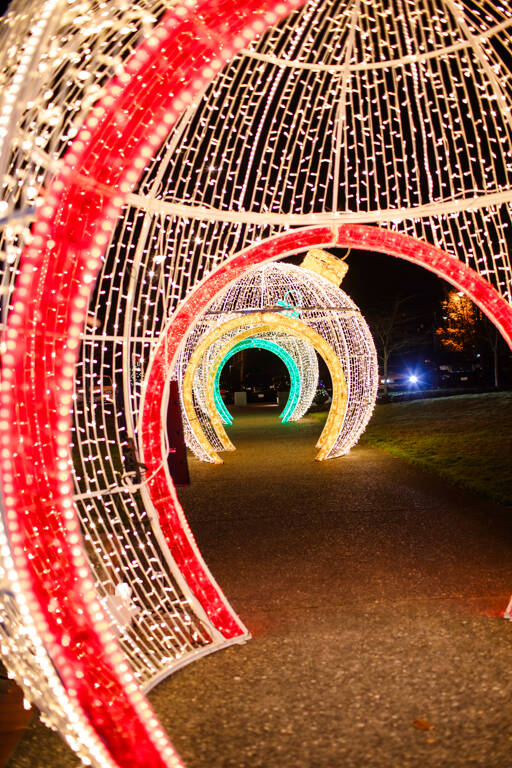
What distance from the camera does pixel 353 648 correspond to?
4062 millimetres

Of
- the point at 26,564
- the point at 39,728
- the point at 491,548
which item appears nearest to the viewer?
the point at 26,564

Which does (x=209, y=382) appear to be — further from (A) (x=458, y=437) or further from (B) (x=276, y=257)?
(B) (x=276, y=257)

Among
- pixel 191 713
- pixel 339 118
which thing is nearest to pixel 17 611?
pixel 191 713

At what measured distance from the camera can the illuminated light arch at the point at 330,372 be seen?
1291cm

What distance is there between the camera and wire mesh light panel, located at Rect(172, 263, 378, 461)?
13.0 metres

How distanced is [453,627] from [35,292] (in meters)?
3.34

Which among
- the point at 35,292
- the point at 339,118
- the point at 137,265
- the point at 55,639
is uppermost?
the point at 339,118

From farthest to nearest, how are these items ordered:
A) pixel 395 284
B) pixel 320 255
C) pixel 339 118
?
pixel 395 284
pixel 320 255
pixel 339 118

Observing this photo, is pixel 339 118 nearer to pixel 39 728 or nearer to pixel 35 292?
pixel 35 292

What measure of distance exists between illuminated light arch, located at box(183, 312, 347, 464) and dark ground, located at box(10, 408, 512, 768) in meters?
4.59

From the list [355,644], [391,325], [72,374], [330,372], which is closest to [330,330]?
[330,372]

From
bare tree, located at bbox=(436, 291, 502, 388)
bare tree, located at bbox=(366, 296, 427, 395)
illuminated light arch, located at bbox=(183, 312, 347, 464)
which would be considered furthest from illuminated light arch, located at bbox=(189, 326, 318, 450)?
bare tree, located at bbox=(436, 291, 502, 388)

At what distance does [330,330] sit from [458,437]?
12.2 ft

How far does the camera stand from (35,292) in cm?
250
